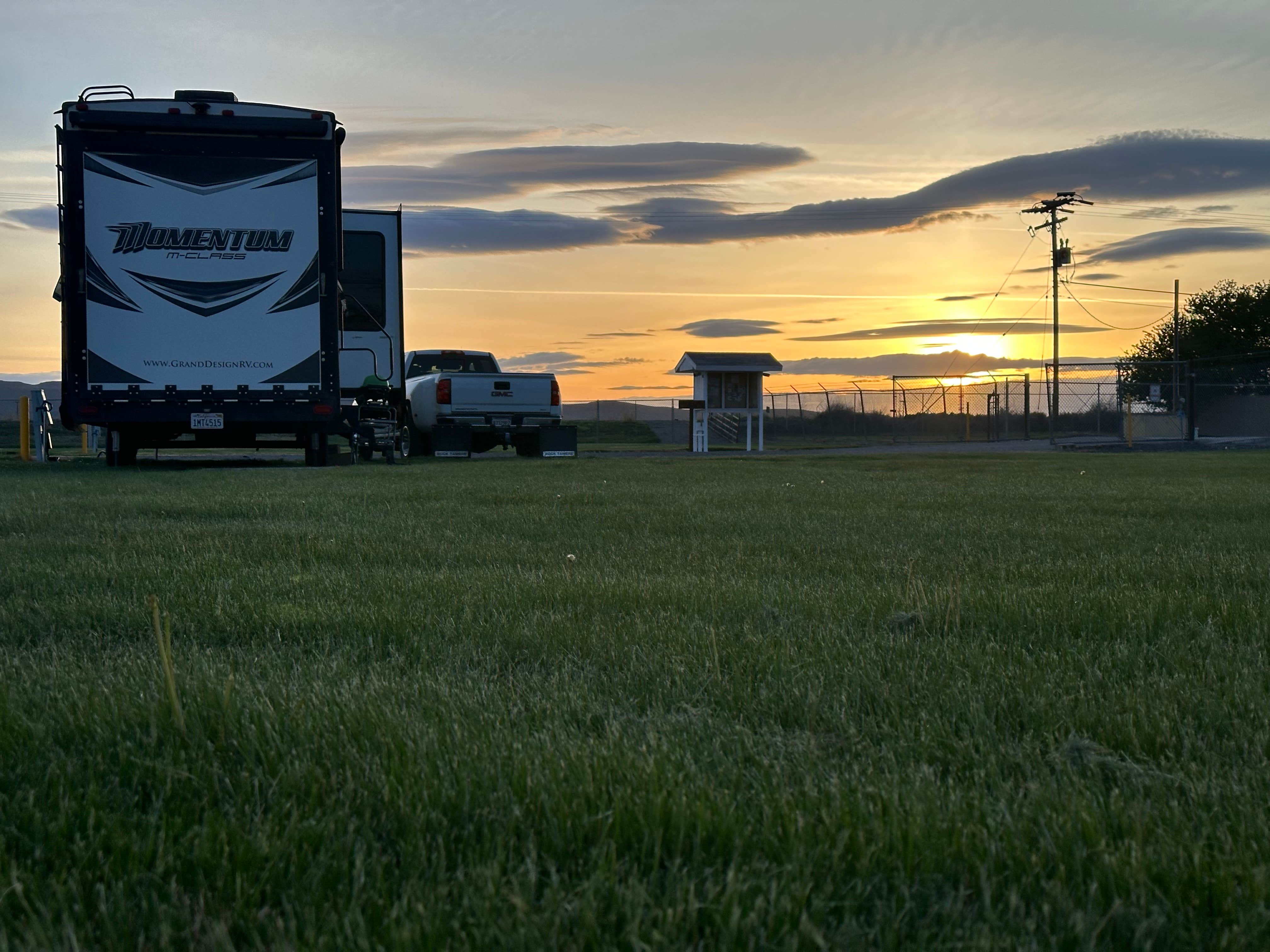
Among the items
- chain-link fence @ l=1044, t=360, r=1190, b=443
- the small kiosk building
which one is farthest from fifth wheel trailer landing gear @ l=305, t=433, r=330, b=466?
chain-link fence @ l=1044, t=360, r=1190, b=443

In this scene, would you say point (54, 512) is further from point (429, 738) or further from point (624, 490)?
point (429, 738)

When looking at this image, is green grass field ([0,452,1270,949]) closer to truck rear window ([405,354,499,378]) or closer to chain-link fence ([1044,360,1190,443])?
truck rear window ([405,354,499,378])

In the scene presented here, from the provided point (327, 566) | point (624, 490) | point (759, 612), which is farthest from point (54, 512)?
point (759, 612)

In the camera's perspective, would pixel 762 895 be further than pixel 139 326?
No

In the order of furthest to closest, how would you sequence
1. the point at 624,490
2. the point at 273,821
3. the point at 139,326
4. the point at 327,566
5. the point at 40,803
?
the point at 139,326 → the point at 624,490 → the point at 327,566 → the point at 40,803 → the point at 273,821

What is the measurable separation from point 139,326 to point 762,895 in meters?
14.7

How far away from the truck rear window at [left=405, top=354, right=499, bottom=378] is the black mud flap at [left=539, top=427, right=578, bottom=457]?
2.52m

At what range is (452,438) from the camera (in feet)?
71.1

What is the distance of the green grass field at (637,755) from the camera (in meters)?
1.62

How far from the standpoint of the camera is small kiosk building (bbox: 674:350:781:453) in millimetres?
35281

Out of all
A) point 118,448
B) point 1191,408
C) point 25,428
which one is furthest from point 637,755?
point 1191,408

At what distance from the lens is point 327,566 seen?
17.7ft

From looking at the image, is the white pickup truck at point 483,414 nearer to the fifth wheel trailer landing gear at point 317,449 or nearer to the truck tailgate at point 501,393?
the truck tailgate at point 501,393

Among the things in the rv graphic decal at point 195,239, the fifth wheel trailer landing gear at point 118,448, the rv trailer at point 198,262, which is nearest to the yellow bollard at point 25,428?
the fifth wheel trailer landing gear at point 118,448
